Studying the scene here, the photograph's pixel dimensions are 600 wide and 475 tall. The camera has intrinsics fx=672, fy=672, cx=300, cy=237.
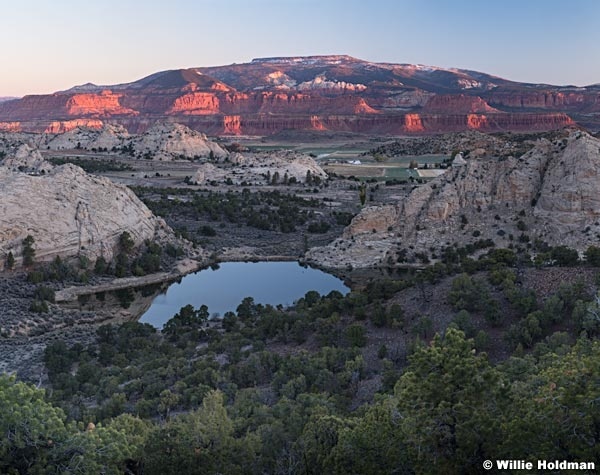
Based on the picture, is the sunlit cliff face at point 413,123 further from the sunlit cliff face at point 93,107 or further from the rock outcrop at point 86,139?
the sunlit cliff face at point 93,107

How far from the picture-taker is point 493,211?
125 feet

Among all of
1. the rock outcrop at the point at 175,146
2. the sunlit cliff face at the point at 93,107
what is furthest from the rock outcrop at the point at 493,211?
the sunlit cliff face at the point at 93,107

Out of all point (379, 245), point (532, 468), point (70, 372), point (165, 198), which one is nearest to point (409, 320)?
point (70, 372)

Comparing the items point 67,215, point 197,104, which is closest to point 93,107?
point 197,104

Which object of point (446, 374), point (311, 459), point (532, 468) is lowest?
point (311, 459)

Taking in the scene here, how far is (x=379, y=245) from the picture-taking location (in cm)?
3897

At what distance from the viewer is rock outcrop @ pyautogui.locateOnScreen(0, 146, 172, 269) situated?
34.0 meters

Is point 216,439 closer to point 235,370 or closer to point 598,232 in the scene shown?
point 235,370

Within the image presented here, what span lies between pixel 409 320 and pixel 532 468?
42.7 ft
